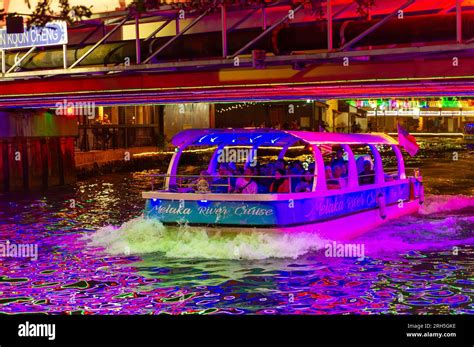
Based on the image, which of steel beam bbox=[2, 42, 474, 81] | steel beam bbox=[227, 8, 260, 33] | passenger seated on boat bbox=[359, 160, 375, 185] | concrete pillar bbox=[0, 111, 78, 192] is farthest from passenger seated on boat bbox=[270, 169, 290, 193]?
concrete pillar bbox=[0, 111, 78, 192]

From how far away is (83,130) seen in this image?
49.4m

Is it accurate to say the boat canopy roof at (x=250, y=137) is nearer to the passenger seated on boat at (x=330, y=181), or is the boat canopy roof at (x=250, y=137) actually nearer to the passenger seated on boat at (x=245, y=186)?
the passenger seated on boat at (x=330, y=181)

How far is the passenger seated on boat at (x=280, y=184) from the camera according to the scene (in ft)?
58.7

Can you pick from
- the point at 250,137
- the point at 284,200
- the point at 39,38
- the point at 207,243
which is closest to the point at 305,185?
the point at 284,200

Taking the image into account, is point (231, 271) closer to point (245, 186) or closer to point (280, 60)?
point (245, 186)

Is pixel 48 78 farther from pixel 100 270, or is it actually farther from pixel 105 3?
pixel 100 270

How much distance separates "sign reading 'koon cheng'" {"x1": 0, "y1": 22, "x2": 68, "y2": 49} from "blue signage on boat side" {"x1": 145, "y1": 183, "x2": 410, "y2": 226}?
897 cm

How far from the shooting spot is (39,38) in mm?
25484

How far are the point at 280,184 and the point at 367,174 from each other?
3744mm

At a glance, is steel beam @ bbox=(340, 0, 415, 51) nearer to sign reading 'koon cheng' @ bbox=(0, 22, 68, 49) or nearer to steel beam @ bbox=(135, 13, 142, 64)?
steel beam @ bbox=(135, 13, 142, 64)

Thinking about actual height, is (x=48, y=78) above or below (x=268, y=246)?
above

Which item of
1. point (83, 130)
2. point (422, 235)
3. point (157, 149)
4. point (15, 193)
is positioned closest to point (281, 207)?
point (422, 235)

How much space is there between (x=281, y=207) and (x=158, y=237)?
2.91m

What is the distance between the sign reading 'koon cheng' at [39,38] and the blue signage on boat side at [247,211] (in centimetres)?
897
